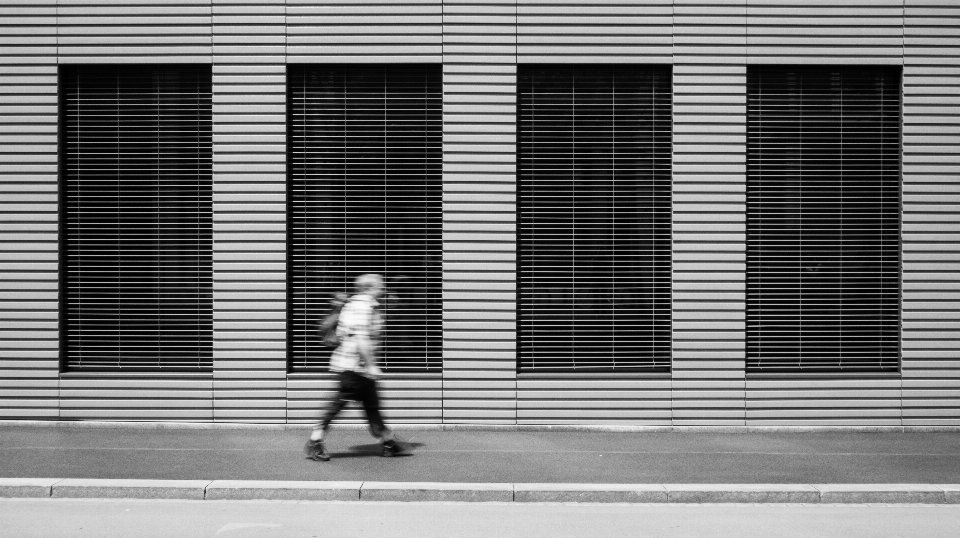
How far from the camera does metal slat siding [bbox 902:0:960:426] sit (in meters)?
10.8

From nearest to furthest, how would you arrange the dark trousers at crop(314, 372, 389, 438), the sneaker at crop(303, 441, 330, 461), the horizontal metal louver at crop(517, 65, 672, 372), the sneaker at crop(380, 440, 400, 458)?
the sneaker at crop(303, 441, 330, 461) → the dark trousers at crop(314, 372, 389, 438) → the sneaker at crop(380, 440, 400, 458) → the horizontal metal louver at crop(517, 65, 672, 372)

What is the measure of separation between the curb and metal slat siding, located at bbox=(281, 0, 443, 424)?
3.04 metres

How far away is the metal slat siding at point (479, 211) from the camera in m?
10.8

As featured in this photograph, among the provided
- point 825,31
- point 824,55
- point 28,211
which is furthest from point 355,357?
point 825,31

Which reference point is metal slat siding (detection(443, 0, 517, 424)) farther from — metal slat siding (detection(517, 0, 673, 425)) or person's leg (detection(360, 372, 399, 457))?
person's leg (detection(360, 372, 399, 457))

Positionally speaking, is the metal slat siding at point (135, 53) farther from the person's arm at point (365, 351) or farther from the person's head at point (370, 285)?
the person's head at point (370, 285)

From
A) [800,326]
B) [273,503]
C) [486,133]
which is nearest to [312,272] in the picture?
[486,133]

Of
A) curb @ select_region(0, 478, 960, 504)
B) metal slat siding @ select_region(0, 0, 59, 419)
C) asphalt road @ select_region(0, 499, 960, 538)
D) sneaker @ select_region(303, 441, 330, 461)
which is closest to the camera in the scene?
asphalt road @ select_region(0, 499, 960, 538)

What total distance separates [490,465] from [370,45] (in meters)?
5.24

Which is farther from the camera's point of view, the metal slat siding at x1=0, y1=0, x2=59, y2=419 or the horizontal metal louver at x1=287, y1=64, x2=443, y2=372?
the horizontal metal louver at x1=287, y1=64, x2=443, y2=372

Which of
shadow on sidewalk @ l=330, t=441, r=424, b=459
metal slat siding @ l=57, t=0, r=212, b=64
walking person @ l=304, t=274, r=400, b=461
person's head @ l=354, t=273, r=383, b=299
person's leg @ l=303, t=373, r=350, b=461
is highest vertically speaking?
metal slat siding @ l=57, t=0, r=212, b=64

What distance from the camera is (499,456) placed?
9.15 meters

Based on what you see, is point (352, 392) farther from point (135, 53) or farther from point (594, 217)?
point (135, 53)

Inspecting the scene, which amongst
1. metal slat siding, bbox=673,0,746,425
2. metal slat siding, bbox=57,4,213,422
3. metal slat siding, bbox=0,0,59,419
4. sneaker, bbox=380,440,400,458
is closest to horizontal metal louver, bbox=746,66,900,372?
metal slat siding, bbox=673,0,746,425
